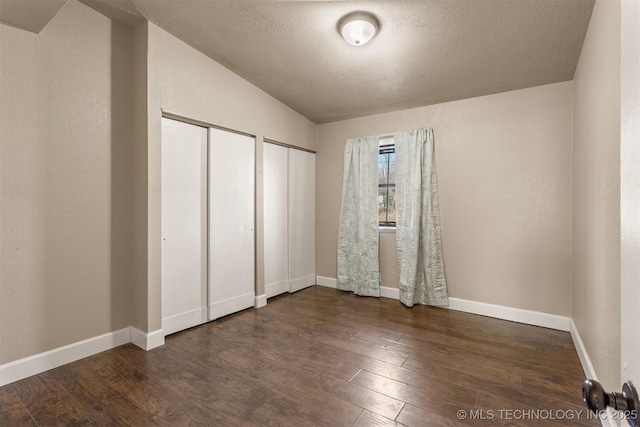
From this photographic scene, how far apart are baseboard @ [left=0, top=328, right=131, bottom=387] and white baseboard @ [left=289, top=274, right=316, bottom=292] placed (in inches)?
76.9

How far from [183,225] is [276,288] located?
5.00 feet

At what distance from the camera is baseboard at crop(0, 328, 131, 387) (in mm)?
2023

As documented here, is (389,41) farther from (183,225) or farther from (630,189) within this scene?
(183,225)

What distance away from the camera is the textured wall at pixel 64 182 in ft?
6.73

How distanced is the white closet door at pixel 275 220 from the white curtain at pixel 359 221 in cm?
78

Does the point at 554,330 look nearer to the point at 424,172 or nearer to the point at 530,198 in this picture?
the point at 530,198

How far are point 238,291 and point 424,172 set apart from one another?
8.24ft

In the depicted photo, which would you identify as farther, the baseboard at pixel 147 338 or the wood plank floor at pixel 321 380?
the baseboard at pixel 147 338

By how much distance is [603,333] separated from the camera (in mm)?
1683

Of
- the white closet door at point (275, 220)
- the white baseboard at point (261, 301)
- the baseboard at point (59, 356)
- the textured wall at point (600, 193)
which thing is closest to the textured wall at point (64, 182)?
the baseboard at point (59, 356)

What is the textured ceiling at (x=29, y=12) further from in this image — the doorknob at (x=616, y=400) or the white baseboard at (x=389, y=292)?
the white baseboard at (x=389, y=292)

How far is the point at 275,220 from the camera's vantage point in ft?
12.7

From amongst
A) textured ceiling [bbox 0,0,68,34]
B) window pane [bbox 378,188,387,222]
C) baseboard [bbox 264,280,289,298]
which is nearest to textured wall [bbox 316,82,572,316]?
window pane [bbox 378,188,387,222]

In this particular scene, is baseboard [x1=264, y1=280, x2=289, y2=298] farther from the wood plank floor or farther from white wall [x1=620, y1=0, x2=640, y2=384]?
white wall [x1=620, y1=0, x2=640, y2=384]
